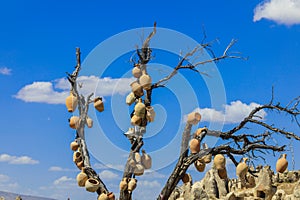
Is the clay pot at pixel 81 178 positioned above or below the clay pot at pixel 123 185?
above

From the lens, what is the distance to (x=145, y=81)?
22.9 ft

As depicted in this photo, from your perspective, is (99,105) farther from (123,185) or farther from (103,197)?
(103,197)

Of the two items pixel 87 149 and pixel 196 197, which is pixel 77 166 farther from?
pixel 196 197

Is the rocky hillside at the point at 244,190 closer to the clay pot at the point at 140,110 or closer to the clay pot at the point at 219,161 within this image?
the clay pot at the point at 219,161

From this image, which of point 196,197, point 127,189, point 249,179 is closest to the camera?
point 127,189

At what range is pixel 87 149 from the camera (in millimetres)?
7156

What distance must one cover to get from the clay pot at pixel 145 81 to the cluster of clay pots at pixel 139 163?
94 centimetres

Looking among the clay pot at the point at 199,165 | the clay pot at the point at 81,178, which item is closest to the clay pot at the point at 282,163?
the clay pot at the point at 199,165

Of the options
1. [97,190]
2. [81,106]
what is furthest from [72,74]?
[97,190]

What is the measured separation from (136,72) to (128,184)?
5.25ft

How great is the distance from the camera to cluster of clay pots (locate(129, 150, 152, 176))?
272 inches

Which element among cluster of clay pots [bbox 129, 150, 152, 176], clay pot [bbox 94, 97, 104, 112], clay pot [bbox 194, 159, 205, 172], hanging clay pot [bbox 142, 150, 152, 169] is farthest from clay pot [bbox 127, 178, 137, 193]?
clay pot [bbox 94, 97, 104, 112]

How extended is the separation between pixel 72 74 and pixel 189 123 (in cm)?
191

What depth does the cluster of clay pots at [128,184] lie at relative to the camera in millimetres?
6875
